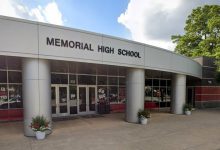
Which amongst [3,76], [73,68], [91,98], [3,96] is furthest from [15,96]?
[91,98]

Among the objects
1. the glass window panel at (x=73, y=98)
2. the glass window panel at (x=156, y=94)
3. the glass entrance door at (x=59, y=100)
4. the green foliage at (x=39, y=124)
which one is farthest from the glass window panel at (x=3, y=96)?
the glass window panel at (x=156, y=94)

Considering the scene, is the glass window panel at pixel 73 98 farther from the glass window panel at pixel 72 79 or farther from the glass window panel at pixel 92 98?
the glass window panel at pixel 92 98

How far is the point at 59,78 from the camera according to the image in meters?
14.4

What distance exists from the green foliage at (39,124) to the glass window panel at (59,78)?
5782 millimetres

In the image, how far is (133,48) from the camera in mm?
11820

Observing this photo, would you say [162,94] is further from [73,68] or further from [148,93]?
[73,68]

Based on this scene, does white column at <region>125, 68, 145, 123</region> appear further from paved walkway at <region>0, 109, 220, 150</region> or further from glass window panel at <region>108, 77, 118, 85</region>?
glass window panel at <region>108, 77, 118, 85</region>

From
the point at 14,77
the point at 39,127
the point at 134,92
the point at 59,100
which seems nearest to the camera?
the point at 39,127

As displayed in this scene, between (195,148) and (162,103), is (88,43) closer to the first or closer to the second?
(195,148)

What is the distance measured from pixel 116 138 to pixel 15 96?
8.01 metres

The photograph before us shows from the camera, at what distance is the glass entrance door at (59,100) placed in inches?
553

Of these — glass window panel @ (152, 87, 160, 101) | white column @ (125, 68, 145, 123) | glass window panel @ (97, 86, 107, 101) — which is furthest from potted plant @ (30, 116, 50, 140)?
glass window panel @ (152, 87, 160, 101)

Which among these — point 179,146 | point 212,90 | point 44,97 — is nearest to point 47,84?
point 44,97

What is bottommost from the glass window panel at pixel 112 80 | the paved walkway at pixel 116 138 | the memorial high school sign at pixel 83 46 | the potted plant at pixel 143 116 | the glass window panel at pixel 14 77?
the paved walkway at pixel 116 138
